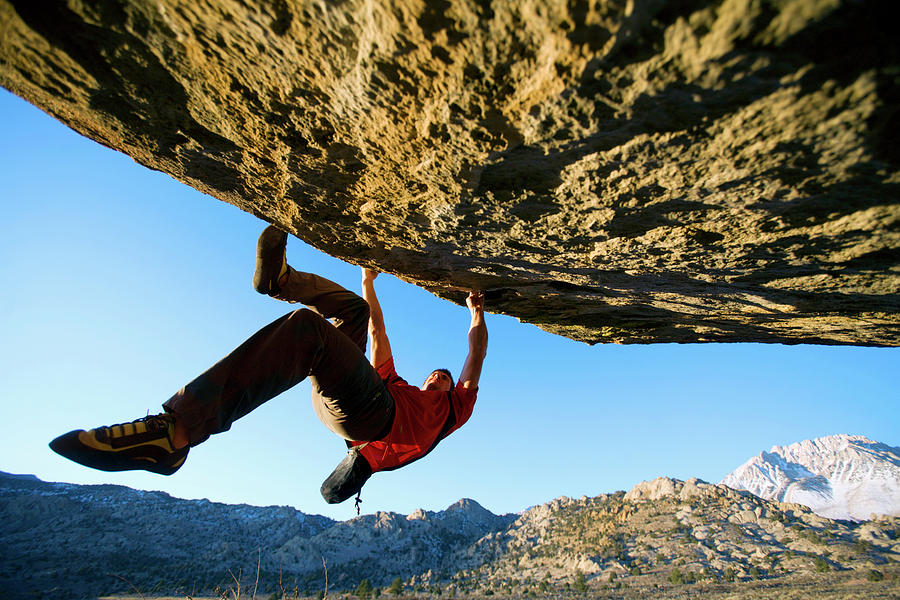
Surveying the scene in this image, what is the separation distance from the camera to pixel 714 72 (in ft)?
3.89

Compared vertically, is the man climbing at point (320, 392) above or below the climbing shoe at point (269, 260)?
below

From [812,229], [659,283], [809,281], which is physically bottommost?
[812,229]

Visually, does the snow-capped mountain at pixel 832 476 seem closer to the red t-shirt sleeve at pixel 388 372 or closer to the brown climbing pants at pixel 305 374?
the red t-shirt sleeve at pixel 388 372

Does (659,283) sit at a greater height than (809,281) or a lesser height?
greater

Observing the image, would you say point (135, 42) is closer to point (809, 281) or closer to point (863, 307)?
point (809, 281)

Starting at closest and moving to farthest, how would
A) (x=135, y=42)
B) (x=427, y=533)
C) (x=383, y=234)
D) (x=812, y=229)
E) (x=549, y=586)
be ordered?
(x=135, y=42), (x=812, y=229), (x=383, y=234), (x=549, y=586), (x=427, y=533)

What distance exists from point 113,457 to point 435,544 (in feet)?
180

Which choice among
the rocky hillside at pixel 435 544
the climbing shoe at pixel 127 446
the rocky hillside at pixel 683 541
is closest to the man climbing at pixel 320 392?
the climbing shoe at pixel 127 446

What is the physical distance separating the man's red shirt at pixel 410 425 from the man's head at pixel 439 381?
0.29m

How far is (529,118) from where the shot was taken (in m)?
1.52

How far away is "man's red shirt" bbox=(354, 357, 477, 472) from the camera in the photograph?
328cm

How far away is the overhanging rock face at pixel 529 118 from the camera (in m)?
1.15

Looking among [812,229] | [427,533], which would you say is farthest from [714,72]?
[427,533]

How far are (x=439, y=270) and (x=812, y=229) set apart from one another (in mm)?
2333
